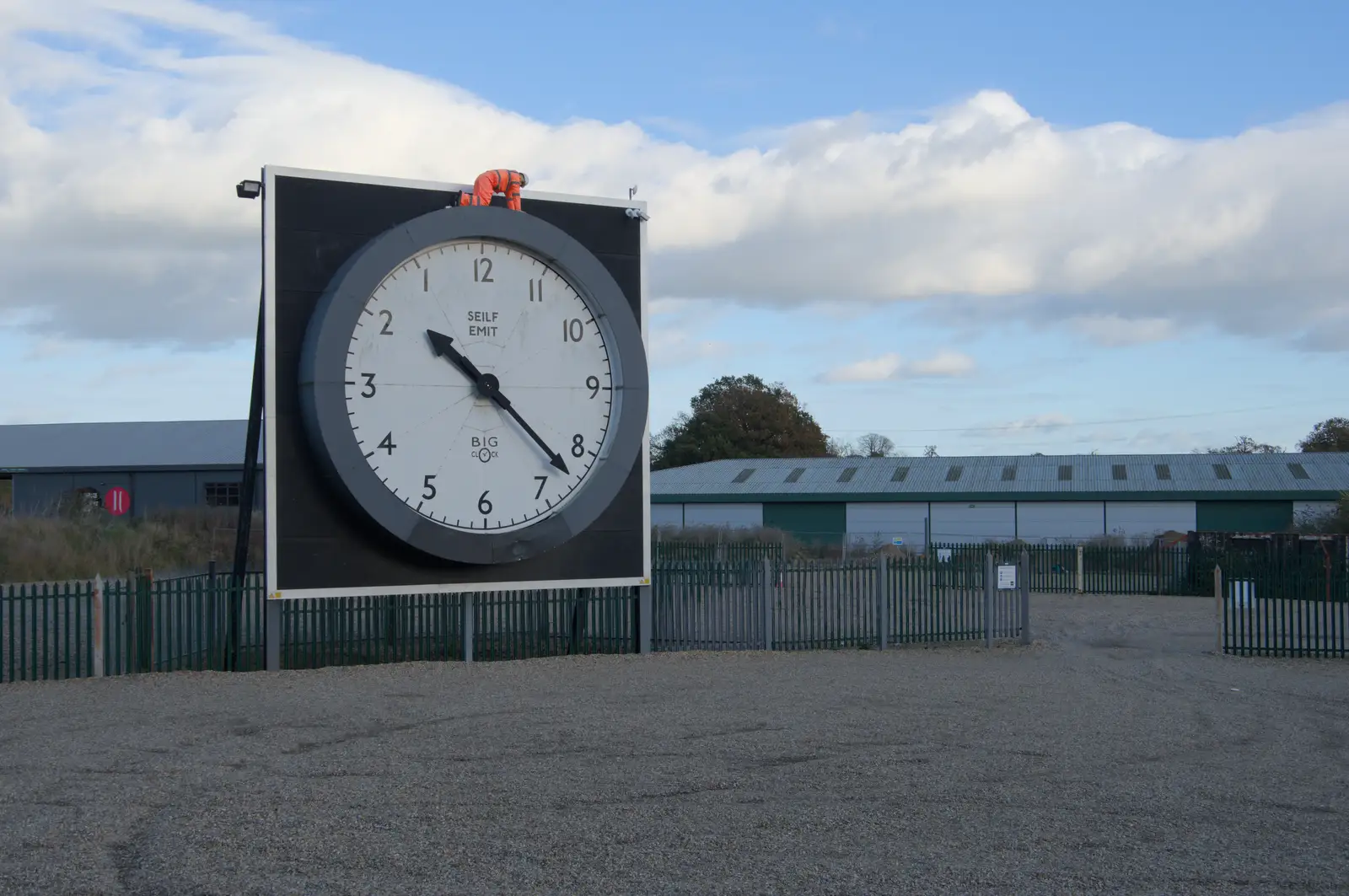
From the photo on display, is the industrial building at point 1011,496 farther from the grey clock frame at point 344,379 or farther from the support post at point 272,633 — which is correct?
the support post at point 272,633

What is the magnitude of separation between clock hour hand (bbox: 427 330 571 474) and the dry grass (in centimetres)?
1557

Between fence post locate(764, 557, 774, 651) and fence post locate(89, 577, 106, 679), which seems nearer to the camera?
fence post locate(89, 577, 106, 679)

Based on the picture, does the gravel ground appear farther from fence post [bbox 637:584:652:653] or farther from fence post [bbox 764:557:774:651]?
fence post [bbox 764:557:774:651]

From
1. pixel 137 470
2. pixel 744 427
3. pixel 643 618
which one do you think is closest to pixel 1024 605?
pixel 643 618

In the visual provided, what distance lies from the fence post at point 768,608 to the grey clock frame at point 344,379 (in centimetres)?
294

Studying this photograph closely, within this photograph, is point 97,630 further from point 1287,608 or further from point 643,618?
point 1287,608

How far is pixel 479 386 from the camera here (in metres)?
15.9

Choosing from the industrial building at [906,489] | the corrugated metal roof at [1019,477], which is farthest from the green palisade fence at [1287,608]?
the corrugated metal roof at [1019,477]

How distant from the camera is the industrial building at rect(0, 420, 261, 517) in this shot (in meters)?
51.1

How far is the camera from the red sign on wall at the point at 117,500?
4981 centimetres

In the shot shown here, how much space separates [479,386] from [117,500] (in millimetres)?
39081

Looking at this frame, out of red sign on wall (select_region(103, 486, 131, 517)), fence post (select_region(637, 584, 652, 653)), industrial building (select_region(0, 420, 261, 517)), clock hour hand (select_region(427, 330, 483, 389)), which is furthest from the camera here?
industrial building (select_region(0, 420, 261, 517))

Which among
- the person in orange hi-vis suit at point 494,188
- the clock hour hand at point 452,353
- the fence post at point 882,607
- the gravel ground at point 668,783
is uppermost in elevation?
the person in orange hi-vis suit at point 494,188

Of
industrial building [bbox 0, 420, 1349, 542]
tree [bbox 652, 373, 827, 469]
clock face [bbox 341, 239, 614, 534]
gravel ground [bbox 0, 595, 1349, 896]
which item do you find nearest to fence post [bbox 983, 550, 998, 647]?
gravel ground [bbox 0, 595, 1349, 896]
